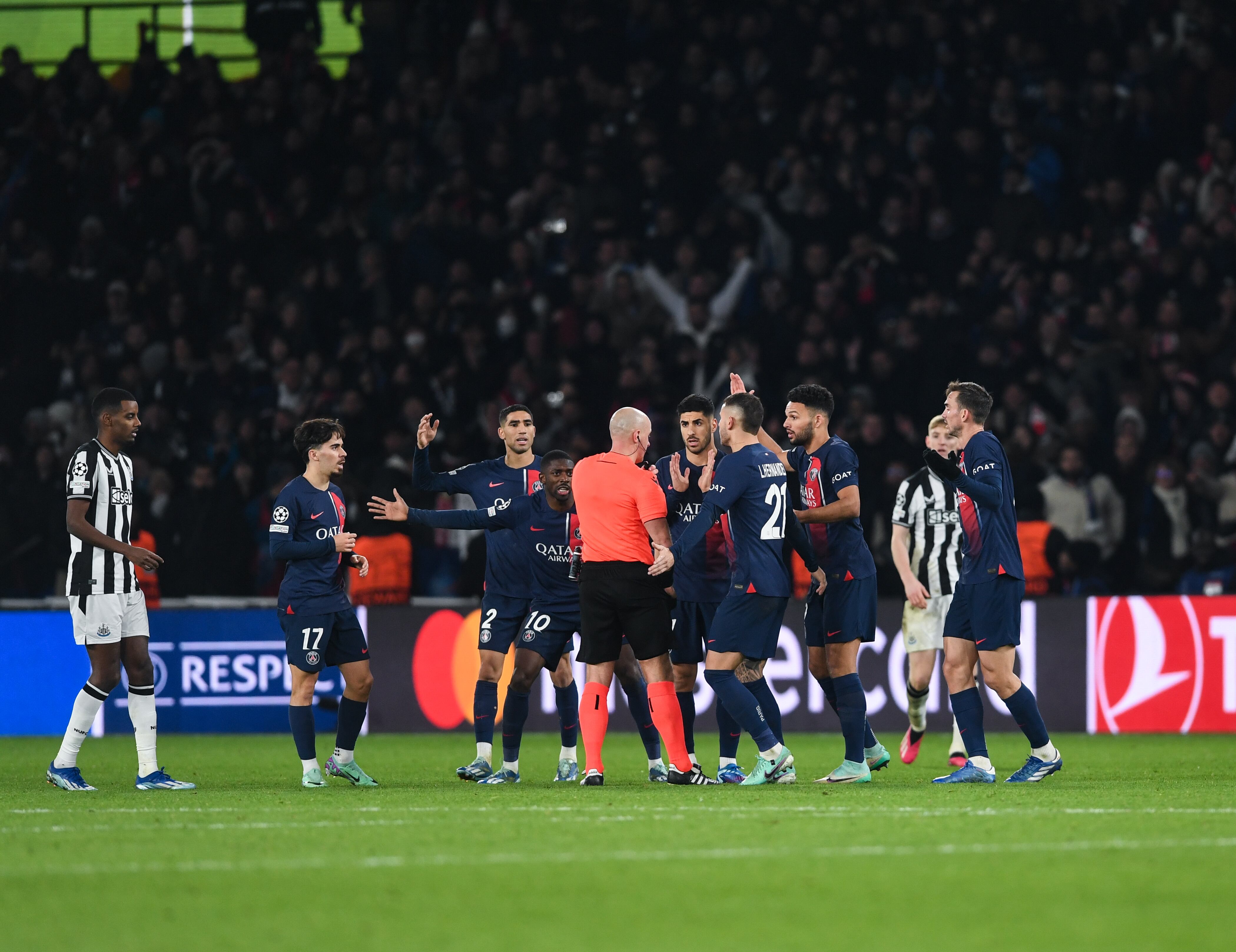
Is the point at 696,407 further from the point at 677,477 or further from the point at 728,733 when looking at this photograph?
the point at 728,733

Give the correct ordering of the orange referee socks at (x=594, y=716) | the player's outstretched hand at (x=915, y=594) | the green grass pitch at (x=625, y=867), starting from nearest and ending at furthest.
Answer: the green grass pitch at (x=625, y=867) < the orange referee socks at (x=594, y=716) < the player's outstretched hand at (x=915, y=594)

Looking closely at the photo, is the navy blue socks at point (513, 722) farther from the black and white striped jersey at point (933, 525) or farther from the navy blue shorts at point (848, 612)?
the black and white striped jersey at point (933, 525)

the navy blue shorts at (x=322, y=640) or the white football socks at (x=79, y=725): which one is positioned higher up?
the navy blue shorts at (x=322, y=640)

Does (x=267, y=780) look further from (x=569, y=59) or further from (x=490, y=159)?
(x=569, y=59)

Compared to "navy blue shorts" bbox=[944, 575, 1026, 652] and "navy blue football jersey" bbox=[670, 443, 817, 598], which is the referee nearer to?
"navy blue football jersey" bbox=[670, 443, 817, 598]

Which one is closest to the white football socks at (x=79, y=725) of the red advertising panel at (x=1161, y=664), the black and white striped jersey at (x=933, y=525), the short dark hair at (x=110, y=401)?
the short dark hair at (x=110, y=401)

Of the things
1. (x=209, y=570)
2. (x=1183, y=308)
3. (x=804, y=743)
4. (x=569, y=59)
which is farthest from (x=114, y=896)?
(x=569, y=59)

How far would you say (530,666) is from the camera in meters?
11.1

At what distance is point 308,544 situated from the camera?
34.7ft

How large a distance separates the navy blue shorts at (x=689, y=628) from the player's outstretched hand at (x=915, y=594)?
5.49 feet

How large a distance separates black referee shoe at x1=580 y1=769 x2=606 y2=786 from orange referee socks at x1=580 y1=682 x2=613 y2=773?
0.04 m

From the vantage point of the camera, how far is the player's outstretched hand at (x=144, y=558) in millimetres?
10164

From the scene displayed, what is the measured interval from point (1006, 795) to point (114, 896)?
16.7 feet

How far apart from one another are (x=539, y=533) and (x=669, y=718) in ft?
5.74
